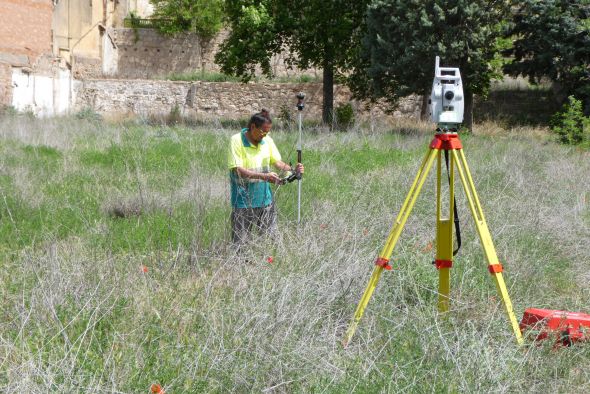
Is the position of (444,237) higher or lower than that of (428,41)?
lower

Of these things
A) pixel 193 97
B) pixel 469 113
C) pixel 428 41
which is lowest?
pixel 469 113

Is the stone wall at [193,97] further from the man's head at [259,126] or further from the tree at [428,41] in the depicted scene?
the man's head at [259,126]

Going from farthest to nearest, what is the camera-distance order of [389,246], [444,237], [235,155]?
[235,155] → [444,237] → [389,246]

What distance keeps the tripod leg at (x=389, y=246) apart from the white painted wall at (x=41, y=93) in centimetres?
2242

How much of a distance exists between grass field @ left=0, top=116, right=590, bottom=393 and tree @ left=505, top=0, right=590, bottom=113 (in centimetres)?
1334

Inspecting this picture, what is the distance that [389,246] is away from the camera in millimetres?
4305

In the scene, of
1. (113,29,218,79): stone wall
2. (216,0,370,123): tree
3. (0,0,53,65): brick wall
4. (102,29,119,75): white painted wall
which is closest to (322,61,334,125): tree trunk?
(216,0,370,123): tree

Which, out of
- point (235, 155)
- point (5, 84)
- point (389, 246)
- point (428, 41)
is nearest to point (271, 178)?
point (235, 155)

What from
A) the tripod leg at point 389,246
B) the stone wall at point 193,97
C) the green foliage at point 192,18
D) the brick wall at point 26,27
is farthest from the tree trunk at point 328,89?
the tripod leg at point 389,246

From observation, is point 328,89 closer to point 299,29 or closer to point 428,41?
point 299,29

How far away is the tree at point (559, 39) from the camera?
21172 millimetres

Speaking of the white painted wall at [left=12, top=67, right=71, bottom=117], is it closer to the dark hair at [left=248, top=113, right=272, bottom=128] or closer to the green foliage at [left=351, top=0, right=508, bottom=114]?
the green foliage at [left=351, top=0, right=508, bottom=114]

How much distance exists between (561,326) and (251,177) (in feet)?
9.94

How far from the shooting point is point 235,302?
4297mm
